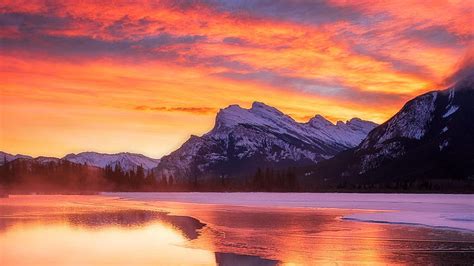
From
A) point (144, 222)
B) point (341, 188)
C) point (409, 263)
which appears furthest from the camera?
point (341, 188)

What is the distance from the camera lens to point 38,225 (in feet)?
118

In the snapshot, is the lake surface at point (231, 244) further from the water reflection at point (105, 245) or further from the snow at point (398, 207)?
the snow at point (398, 207)

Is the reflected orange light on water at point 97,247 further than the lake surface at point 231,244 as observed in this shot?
Yes

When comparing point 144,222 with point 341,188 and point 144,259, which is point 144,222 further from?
point 341,188

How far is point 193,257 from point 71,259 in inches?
180

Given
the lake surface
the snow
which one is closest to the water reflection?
the lake surface

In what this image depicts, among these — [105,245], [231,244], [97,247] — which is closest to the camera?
[97,247]

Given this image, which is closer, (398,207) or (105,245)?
(105,245)

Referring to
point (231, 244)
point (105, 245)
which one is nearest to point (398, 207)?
point (231, 244)

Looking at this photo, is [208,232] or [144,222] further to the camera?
[144,222]

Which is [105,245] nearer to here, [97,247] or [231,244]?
[97,247]

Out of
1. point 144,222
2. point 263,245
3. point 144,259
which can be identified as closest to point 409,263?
point 263,245

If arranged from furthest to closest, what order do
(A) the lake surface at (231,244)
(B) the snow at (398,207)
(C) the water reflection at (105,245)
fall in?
1. (B) the snow at (398,207)
2. (C) the water reflection at (105,245)
3. (A) the lake surface at (231,244)

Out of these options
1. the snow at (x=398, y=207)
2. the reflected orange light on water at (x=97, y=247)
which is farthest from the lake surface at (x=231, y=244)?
the snow at (x=398, y=207)
